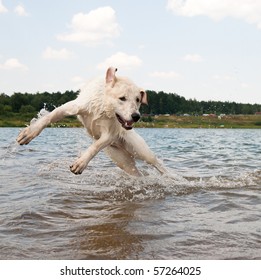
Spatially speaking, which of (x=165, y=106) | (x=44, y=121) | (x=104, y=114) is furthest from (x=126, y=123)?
(x=165, y=106)

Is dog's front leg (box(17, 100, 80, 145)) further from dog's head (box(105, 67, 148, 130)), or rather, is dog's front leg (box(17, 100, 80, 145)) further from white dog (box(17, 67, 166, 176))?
dog's head (box(105, 67, 148, 130))

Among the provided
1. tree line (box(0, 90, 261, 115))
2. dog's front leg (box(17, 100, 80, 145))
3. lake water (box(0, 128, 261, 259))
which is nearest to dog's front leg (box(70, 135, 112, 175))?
lake water (box(0, 128, 261, 259))

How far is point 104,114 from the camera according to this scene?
28.2ft

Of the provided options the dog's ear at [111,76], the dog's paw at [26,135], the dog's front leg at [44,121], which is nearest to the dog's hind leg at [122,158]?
the dog's front leg at [44,121]

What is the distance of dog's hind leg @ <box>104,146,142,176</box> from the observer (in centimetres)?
1006

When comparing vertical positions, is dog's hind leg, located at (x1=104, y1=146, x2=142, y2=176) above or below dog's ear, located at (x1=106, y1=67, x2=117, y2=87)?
below

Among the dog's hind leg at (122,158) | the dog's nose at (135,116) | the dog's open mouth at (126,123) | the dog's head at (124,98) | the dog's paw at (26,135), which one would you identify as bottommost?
the dog's hind leg at (122,158)

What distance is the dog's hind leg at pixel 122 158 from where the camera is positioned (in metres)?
10.1

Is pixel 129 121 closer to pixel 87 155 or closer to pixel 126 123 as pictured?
pixel 126 123

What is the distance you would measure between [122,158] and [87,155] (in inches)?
76.5

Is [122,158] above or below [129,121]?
below

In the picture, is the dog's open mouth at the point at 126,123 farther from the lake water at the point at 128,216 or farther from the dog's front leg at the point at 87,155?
the lake water at the point at 128,216

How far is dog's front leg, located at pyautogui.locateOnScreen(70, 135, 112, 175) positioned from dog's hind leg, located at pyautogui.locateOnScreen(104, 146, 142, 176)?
1053mm

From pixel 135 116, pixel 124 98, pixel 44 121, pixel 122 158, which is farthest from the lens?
pixel 122 158
